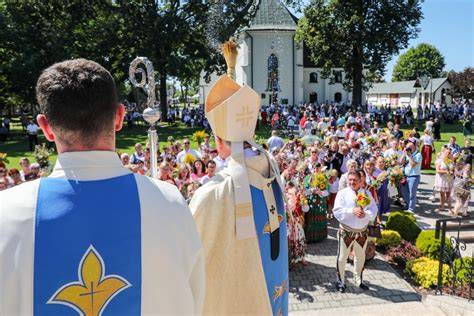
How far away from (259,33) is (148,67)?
5143cm

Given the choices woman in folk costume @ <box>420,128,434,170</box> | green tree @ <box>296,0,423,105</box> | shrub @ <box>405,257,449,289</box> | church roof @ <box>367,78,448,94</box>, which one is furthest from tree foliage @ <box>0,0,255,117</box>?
church roof @ <box>367,78,448,94</box>

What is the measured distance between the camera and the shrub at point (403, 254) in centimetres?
790

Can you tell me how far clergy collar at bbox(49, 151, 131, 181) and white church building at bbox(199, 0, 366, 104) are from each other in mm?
51581

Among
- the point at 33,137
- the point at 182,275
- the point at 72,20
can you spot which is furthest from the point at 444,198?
the point at 72,20

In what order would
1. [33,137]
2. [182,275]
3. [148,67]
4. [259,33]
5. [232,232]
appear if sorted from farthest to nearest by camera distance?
[259,33], [33,137], [148,67], [232,232], [182,275]

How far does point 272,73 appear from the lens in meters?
54.8

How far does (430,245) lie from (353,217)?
7.81 feet

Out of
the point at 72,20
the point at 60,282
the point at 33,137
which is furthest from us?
the point at 72,20

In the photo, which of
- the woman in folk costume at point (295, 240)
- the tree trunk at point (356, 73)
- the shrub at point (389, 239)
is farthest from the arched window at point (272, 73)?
the woman in folk costume at point (295, 240)

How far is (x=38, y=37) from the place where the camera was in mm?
32625

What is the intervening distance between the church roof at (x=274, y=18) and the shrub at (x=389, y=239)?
48.7 meters

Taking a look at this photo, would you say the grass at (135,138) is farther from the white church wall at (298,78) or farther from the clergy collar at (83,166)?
the white church wall at (298,78)

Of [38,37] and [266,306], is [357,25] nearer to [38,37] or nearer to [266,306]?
[38,37]

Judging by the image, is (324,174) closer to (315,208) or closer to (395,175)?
(315,208)
